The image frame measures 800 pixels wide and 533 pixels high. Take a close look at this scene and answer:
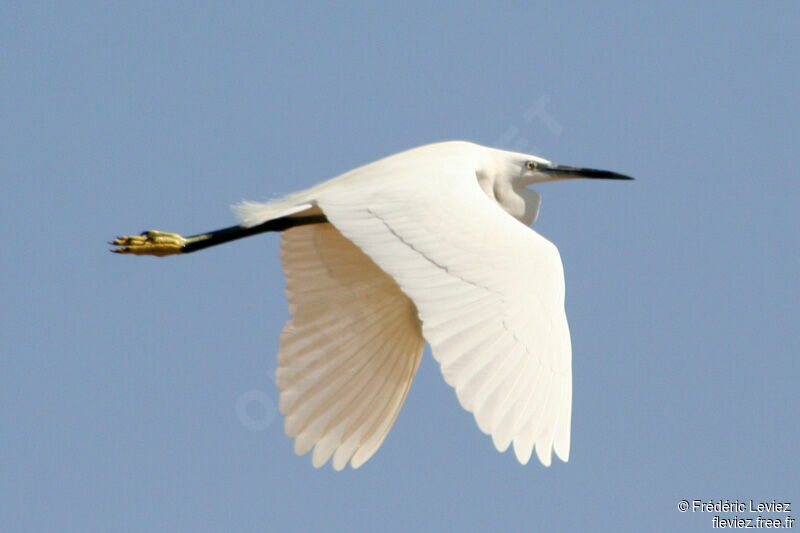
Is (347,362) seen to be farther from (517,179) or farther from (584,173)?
(584,173)

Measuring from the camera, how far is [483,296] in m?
6.46

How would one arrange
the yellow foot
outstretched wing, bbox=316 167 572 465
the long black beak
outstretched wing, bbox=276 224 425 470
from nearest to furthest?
outstretched wing, bbox=316 167 572 465
outstretched wing, bbox=276 224 425 470
the yellow foot
the long black beak

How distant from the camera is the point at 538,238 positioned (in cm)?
Answer: 695

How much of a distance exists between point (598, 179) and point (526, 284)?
3023 mm

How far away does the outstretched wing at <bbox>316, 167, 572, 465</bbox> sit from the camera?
19.8ft

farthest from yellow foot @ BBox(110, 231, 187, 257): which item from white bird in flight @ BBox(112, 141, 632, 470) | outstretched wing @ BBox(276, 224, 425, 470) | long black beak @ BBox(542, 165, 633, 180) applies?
long black beak @ BBox(542, 165, 633, 180)

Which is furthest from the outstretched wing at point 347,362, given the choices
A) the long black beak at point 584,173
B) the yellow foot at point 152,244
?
the long black beak at point 584,173

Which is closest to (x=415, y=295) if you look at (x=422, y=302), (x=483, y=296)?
(x=422, y=302)

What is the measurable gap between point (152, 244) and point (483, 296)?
2.86 meters

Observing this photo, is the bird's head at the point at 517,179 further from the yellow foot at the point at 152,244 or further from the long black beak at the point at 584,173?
the yellow foot at the point at 152,244

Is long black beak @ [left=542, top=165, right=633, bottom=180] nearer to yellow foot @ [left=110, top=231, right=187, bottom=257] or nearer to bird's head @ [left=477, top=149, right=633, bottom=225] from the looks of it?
bird's head @ [left=477, top=149, right=633, bottom=225]

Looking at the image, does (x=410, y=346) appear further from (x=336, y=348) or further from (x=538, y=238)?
(x=538, y=238)

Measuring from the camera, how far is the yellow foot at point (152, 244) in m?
8.62

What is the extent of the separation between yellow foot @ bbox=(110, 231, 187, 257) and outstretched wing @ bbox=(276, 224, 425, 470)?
0.84m
